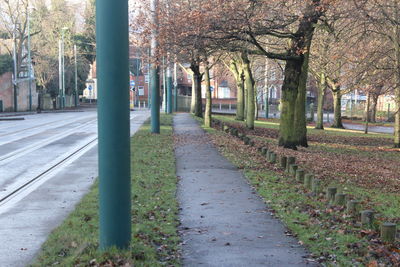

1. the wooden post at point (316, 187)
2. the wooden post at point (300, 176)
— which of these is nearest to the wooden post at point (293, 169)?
the wooden post at point (300, 176)

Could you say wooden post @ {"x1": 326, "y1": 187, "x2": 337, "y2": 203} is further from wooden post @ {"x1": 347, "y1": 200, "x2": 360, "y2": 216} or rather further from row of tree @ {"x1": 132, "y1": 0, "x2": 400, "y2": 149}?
row of tree @ {"x1": 132, "y1": 0, "x2": 400, "y2": 149}


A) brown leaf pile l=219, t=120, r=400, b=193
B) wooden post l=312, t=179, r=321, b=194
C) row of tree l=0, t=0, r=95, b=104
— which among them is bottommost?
brown leaf pile l=219, t=120, r=400, b=193

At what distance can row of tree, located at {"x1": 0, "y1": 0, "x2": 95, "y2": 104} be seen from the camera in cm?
5753

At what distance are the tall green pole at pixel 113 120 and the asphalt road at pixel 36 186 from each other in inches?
43.0

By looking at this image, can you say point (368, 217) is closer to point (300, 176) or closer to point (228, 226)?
point (228, 226)

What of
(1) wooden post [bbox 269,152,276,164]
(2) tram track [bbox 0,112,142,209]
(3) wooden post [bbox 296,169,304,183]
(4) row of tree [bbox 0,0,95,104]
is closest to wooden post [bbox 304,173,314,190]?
(3) wooden post [bbox 296,169,304,183]

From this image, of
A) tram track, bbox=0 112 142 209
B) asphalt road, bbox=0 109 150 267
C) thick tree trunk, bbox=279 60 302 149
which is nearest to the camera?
asphalt road, bbox=0 109 150 267

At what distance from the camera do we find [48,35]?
73562 millimetres

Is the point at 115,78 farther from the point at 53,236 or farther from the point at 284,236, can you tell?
the point at 284,236

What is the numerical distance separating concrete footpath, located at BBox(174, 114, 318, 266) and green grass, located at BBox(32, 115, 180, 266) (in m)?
0.22

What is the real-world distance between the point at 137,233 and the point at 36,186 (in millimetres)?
5135

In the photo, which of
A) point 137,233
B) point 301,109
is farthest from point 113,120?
point 301,109

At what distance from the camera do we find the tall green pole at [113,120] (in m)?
5.90

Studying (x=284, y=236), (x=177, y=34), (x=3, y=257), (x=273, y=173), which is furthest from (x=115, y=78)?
(x=177, y=34)
